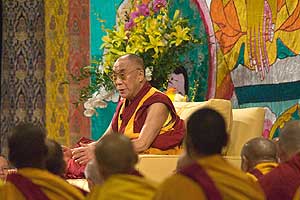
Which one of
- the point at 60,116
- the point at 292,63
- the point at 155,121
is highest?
the point at 292,63

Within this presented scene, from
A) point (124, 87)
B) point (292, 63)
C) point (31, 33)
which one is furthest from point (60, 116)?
point (292, 63)

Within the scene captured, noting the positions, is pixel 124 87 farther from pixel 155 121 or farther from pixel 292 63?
pixel 292 63

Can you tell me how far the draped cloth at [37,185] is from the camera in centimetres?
333

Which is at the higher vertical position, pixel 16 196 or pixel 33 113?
pixel 16 196

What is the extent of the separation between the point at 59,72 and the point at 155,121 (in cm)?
326

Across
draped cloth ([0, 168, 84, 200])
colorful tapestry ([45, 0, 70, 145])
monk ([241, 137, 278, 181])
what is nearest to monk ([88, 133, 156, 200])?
draped cloth ([0, 168, 84, 200])

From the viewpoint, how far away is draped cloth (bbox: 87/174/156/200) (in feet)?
10.3

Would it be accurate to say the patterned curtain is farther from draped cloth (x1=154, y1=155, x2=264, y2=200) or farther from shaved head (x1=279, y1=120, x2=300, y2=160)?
draped cloth (x1=154, y1=155, x2=264, y2=200)

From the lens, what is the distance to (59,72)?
9.15 meters

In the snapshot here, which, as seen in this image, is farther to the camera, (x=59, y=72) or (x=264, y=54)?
(x=59, y=72)

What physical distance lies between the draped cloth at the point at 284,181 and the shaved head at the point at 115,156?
716 millimetres

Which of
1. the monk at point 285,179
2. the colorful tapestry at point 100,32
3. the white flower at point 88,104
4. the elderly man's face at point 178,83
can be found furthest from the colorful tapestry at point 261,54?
the monk at point 285,179

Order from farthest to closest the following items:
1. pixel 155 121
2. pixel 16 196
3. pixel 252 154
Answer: pixel 155 121
pixel 252 154
pixel 16 196

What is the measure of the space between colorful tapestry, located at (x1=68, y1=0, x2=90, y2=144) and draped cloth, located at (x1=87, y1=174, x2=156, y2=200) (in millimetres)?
5740
